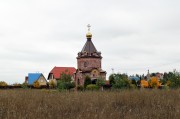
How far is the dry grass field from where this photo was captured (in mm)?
5500

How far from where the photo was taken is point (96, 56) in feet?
220

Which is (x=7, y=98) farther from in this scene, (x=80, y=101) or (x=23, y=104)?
(x=80, y=101)

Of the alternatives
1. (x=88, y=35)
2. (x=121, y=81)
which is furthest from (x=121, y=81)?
(x=88, y=35)

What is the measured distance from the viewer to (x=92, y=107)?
6434 mm

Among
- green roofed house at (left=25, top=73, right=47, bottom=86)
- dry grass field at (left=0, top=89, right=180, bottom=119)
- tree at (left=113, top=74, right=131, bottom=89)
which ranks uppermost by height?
green roofed house at (left=25, top=73, right=47, bottom=86)

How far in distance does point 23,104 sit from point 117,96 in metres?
2.85

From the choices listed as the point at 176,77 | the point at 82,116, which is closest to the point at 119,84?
the point at 176,77

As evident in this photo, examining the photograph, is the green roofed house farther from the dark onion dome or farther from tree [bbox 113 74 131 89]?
tree [bbox 113 74 131 89]

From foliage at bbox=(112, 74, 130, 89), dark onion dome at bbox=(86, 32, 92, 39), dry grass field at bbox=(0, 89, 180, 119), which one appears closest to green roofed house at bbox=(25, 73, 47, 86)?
dark onion dome at bbox=(86, 32, 92, 39)

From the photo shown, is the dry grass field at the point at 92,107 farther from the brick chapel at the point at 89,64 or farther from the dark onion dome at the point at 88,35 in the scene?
the dark onion dome at the point at 88,35

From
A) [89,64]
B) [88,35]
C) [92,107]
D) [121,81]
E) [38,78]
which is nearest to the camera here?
[92,107]

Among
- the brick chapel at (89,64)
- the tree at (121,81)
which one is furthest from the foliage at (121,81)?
the brick chapel at (89,64)

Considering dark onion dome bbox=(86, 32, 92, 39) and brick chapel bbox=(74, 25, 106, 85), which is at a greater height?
dark onion dome bbox=(86, 32, 92, 39)

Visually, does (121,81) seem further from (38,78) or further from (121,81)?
(38,78)
